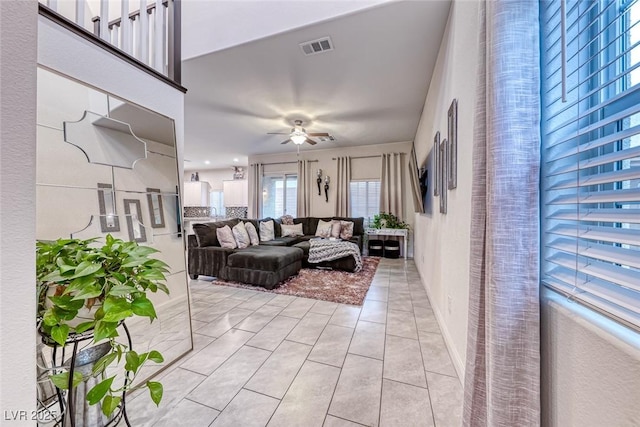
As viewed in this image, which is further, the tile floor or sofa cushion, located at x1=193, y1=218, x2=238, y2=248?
sofa cushion, located at x1=193, y1=218, x2=238, y2=248

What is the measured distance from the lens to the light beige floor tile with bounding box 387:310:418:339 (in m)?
2.06

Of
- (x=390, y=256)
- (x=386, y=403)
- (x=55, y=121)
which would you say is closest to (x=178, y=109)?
(x=55, y=121)

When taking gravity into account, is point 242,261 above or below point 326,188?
below

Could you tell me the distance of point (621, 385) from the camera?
52cm

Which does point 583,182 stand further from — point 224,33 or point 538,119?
point 224,33

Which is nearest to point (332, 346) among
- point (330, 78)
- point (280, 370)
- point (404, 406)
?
point (280, 370)

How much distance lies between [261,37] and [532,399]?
309 centimetres

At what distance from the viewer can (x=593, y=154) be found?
2.27 feet

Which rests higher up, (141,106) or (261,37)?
(261,37)

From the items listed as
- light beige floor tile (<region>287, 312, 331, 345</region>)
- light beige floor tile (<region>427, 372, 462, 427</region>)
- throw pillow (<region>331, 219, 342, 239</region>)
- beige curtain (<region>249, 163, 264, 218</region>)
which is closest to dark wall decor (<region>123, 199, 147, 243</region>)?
light beige floor tile (<region>287, 312, 331, 345</region>)

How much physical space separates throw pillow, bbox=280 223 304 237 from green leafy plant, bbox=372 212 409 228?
188 cm

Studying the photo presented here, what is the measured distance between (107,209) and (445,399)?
2286mm

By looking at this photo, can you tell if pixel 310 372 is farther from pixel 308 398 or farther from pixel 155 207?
pixel 155 207

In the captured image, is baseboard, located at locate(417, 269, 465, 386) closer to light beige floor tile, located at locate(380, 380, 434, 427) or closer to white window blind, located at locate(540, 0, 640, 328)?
light beige floor tile, located at locate(380, 380, 434, 427)
